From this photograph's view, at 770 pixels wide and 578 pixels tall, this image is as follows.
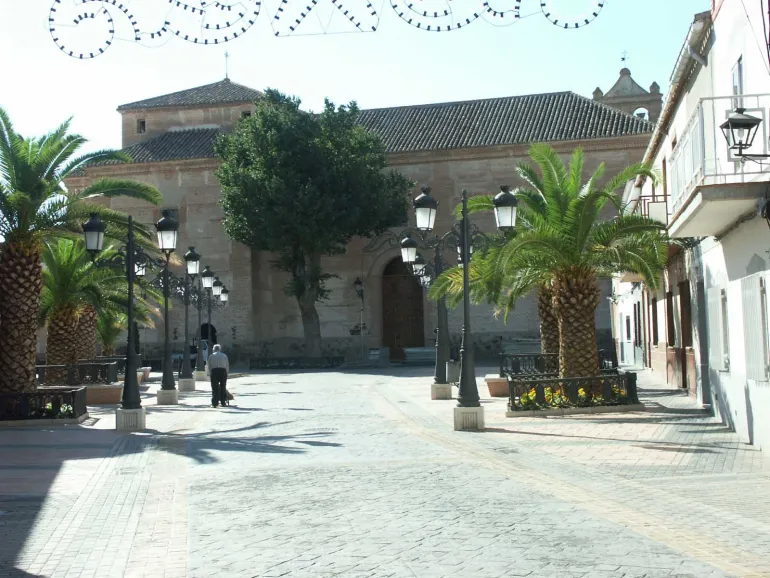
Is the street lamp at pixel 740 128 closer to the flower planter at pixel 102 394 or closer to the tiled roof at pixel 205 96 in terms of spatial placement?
the flower planter at pixel 102 394

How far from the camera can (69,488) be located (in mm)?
10273

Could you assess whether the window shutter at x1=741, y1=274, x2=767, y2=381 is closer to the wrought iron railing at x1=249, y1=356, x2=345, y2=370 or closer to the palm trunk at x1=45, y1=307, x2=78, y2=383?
the palm trunk at x1=45, y1=307, x2=78, y2=383

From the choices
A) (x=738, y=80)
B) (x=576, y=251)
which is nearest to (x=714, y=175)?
(x=738, y=80)

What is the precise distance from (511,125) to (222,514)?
41220 mm

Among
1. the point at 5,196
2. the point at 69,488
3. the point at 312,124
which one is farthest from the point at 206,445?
the point at 312,124

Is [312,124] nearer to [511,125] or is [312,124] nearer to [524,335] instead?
[511,125]

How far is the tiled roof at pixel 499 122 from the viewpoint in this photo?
45.6 metres

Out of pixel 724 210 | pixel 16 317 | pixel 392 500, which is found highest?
pixel 724 210

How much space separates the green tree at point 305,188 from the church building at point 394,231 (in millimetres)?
2911

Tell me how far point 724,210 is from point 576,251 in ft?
19.8

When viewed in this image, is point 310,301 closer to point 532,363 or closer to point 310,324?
point 310,324

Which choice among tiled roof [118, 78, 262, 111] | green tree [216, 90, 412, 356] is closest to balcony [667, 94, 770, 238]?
green tree [216, 90, 412, 356]

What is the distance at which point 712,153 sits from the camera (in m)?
12.9

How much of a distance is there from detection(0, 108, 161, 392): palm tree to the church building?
90.6ft
